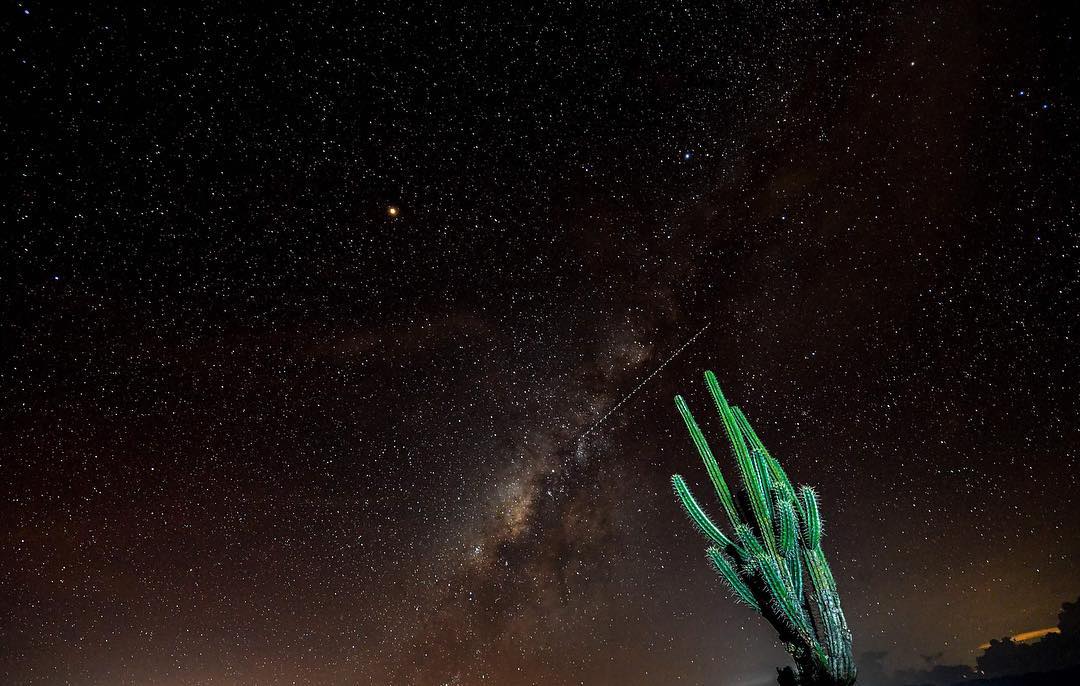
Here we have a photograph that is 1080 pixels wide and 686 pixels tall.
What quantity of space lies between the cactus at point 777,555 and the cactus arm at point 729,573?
0.04ft

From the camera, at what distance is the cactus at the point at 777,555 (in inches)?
224

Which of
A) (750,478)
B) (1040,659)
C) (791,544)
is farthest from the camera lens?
(1040,659)

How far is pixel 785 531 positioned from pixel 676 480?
1.31 meters

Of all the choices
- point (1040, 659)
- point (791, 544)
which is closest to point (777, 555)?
point (791, 544)

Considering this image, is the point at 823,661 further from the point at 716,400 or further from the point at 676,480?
the point at 716,400

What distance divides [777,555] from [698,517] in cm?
94

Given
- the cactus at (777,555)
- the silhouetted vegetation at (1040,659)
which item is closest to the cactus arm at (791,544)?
the cactus at (777,555)

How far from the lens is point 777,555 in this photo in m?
6.18

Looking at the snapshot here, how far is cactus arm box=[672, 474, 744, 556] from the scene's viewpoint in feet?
21.3

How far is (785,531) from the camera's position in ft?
20.1

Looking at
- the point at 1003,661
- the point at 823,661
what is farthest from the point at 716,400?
the point at 1003,661

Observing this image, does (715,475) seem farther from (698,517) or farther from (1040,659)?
(1040,659)

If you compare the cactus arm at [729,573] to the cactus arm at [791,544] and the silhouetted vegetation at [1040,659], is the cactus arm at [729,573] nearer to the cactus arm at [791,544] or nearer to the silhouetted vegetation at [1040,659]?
the cactus arm at [791,544]

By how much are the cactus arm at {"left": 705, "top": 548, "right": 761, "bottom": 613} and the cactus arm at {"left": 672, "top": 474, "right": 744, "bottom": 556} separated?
0.13 metres
